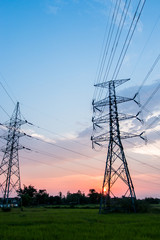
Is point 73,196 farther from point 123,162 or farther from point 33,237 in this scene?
point 33,237

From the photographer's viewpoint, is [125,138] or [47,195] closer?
[125,138]

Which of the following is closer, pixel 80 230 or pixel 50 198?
pixel 80 230

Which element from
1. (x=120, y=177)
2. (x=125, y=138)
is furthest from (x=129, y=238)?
(x=125, y=138)

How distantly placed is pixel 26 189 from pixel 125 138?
119848 millimetres

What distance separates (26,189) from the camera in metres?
132

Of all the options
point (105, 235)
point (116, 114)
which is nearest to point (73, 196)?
point (116, 114)

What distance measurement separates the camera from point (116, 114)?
32.7 meters

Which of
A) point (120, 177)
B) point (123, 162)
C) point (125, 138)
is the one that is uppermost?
point (125, 138)

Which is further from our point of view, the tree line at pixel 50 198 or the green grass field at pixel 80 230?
the tree line at pixel 50 198

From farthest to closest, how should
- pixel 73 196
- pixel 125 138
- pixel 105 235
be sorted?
pixel 73 196 → pixel 125 138 → pixel 105 235

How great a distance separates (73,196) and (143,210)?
410 feet

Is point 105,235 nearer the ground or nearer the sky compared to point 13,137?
nearer the ground

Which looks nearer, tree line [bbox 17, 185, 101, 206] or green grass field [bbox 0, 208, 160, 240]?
green grass field [bbox 0, 208, 160, 240]

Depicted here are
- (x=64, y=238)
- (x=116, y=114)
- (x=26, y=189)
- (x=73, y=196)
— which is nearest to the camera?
(x=64, y=238)
